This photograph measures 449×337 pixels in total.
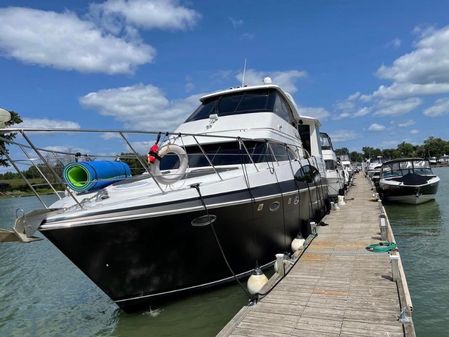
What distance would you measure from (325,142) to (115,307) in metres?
20.0

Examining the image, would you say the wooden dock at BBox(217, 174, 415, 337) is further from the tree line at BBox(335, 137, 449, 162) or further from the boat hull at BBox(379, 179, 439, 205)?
the tree line at BBox(335, 137, 449, 162)

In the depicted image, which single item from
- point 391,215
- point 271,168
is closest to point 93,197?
point 271,168

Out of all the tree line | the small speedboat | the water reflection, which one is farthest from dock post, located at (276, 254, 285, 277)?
the tree line

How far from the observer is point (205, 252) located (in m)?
7.73

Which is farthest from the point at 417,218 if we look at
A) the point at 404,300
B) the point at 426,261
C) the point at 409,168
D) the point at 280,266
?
the point at 404,300

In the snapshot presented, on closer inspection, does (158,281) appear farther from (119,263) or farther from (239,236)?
(239,236)

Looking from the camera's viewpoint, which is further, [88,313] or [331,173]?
[331,173]

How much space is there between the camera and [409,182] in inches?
956

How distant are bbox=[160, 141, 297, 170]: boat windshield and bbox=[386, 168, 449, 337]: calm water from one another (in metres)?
4.42

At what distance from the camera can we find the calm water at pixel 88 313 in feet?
24.3

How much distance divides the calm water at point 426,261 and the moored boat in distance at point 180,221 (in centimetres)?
328

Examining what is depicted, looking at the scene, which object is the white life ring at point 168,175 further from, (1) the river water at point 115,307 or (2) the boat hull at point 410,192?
(2) the boat hull at point 410,192

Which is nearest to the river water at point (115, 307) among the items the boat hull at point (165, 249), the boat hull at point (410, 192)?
the boat hull at point (165, 249)

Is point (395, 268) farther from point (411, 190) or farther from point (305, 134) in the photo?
point (411, 190)
